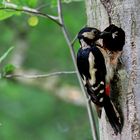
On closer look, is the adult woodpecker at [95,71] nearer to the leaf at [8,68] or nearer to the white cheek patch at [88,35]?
the white cheek patch at [88,35]

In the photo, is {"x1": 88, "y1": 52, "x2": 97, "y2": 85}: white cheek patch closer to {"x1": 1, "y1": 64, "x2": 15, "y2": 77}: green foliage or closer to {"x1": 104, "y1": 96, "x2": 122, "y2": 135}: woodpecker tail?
{"x1": 104, "y1": 96, "x2": 122, "y2": 135}: woodpecker tail

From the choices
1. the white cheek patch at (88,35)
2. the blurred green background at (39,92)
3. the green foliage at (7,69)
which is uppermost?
the white cheek patch at (88,35)

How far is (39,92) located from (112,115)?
16.0ft

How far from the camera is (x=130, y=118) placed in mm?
2414

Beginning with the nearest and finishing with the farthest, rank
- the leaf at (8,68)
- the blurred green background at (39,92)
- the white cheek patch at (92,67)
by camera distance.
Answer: the white cheek patch at (92,67), the leaf at (8,68), the blurred green background at (39,92)

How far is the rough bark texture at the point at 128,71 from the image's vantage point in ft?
7.92

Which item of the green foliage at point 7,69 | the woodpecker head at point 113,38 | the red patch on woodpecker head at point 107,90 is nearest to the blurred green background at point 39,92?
the green foliage at point 7,69

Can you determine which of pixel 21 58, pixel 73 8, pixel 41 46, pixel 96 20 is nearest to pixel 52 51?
pixel 41 46

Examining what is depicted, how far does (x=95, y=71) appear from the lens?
2.39 meters

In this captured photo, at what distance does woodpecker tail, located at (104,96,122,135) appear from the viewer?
241cm

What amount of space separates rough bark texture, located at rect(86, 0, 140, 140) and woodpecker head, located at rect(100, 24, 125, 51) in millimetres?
18

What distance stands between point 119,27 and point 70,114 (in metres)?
4.86

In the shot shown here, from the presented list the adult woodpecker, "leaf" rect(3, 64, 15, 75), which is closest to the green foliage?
"leaf" rect(3, 64, 15, 75)

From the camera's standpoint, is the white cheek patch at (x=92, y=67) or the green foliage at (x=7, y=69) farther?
the green foliage at (x=7, y=69)
